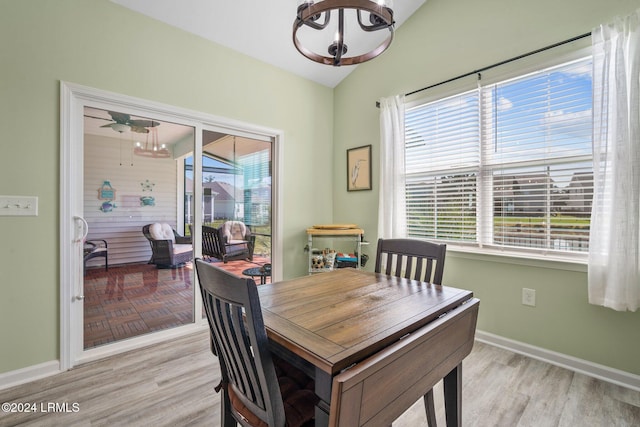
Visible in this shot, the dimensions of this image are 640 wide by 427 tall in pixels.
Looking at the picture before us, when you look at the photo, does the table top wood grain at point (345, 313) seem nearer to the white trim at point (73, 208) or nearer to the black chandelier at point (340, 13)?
the black chandelier at point (340, 13)

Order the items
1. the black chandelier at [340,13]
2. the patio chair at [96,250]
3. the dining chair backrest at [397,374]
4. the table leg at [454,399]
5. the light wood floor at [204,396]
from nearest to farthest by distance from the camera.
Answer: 1. the dining chair backrest at [397,374]
2. the black chandelier at [340,13]
3. the table leg at [454,399]
4. the light wood floor at [204,396]
5. the patio chair at [96,250]

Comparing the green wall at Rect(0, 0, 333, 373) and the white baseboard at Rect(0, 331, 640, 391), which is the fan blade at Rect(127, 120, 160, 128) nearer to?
the green wall at Rect(0, 0, 333, 373)

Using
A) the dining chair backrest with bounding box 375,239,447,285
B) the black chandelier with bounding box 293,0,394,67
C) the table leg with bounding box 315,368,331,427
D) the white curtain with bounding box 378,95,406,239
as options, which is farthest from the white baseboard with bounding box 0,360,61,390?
the white curtain with bounding box 378,95,406,239

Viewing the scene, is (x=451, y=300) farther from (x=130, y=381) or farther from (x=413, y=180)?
(x=130, y=381)

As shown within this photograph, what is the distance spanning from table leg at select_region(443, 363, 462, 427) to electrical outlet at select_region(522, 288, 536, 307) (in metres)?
1.33

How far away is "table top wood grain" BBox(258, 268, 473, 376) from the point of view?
92 centimetres

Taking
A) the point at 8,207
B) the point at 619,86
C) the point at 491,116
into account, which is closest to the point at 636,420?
the point at 619,86

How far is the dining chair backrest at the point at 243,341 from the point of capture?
0.85 m

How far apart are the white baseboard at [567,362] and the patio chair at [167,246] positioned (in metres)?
2.76

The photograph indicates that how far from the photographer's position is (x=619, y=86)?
184 cm

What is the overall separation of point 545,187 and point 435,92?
1.30 metres

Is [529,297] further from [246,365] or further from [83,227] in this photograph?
[83,227]

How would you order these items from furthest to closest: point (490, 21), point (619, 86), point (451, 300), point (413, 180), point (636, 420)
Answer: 1. point (413, 180)
2. point (490, 21)
3. point (619, 86)
4. point (636, 420)
5. point (451, 300)

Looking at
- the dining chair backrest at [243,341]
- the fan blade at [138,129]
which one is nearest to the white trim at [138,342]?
the fan blade at [138,129]
